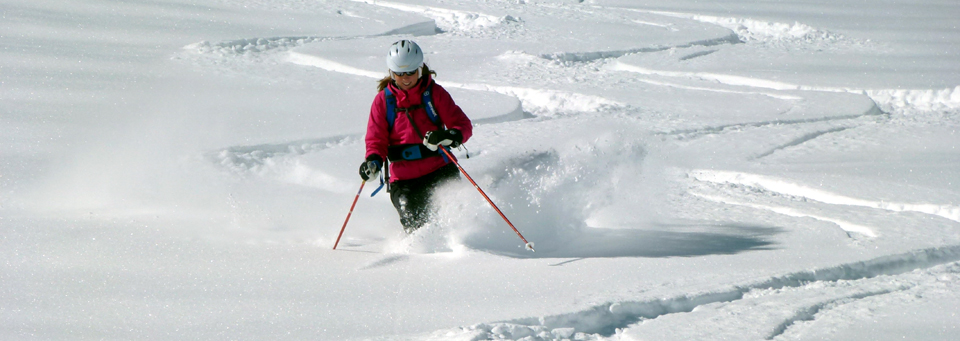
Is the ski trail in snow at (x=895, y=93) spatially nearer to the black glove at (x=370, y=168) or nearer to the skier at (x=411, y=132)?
the skier at (x=411, y=132)

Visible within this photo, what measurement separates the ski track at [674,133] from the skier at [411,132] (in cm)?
44

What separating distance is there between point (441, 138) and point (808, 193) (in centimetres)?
249

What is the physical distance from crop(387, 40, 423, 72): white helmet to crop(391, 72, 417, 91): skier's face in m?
0.05

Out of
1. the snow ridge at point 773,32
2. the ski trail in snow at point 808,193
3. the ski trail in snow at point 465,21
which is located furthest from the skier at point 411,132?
the snow ridge at point 773,32

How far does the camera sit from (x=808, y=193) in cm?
482

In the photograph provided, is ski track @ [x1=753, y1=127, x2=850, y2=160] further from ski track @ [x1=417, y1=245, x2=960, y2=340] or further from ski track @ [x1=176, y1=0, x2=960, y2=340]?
ski track @ [x1=417, y1=245, x2=960, y2=340]

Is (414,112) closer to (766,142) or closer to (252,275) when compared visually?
(252,275)

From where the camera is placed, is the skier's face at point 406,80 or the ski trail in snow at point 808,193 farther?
the ski trail in snow at point 808,193

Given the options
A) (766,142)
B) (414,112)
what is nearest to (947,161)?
(766,142)

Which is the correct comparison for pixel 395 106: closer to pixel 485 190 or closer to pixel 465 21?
pixel 485 190

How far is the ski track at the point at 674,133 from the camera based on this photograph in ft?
9.71

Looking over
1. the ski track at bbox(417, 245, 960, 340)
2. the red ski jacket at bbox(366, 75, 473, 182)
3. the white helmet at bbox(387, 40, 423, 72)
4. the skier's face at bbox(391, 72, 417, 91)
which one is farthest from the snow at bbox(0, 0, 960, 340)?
the white helmet at bbox(387, 40, 423, 72)

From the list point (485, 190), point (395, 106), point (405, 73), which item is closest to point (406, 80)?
point (405, 73)

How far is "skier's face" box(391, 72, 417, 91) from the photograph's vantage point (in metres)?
3.75
